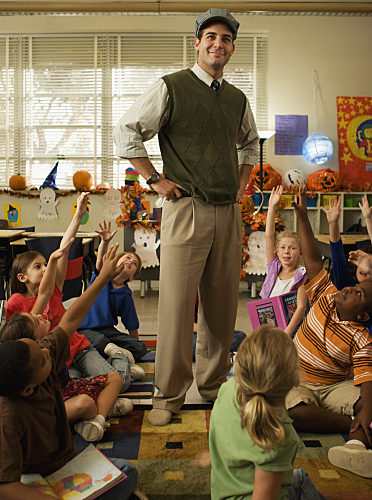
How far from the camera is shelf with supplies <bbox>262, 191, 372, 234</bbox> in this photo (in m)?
6.49

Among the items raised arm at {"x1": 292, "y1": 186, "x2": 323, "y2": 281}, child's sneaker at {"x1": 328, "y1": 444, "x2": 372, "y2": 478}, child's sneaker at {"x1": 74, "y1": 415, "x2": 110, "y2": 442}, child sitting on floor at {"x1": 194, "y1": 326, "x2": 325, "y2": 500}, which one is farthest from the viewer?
raised arm at {"x1": 292, "y1": 186, "x2": 323, "y2": 281}

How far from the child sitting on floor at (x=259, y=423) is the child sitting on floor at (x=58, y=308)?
45.9 inches

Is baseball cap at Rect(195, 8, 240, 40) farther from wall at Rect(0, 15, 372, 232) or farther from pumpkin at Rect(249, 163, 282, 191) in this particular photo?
wall at Rect(0, 15, 372, 232)

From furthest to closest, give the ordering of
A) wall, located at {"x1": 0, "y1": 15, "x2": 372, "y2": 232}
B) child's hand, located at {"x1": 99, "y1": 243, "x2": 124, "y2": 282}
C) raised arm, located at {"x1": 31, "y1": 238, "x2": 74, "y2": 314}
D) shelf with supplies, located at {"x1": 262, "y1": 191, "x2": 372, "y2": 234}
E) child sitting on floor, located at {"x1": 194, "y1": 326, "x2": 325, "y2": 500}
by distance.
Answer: wall, located at {"x1": 0, "y1": 15, "x2": 372, "y2": 232}
shelf with supplies, located at {"x1": 262, "y1": 191, "x2": 372, "y2": 234}
raised arm, located at {"x1": 31, "y1": 238, "x2": 74, "y2": 314}
child's hand, located at {"x1": 99, "y1": 243, "x2": 124, "y2": 282}
child sitting on floor, located at {"x1": 194, "y1": 326, "x2": 325, "y2": 500}

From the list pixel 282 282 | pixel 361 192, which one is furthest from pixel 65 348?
pixel 361 192

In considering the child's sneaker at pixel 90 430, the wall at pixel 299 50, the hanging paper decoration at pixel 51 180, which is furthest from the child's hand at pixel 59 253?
the wall at pixel 299 50

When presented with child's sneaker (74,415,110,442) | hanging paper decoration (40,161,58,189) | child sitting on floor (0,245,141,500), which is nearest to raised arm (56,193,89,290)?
child sitting on floor (0,245,141,500)

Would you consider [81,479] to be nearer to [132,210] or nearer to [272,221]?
[272,221]

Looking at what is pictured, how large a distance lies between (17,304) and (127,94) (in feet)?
19.1

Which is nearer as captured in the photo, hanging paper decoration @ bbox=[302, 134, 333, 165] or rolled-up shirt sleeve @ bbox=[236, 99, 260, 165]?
rolled-up shirt sleeve @ bbox=[236, 99, 260, 165]

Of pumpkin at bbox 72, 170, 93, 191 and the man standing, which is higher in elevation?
pumpkin at bbox 72, 170, 93, 191

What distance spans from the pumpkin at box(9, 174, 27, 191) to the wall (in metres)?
2.49

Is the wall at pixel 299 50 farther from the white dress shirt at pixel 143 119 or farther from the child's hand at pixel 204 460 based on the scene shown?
the child's hand at pixel 204 460

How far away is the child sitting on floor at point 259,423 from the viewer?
0.91 metres
